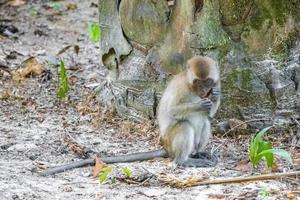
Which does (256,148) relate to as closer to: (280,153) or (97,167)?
(280,153)

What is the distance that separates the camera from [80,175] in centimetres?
696

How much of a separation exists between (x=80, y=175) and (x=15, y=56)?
14.7 ft

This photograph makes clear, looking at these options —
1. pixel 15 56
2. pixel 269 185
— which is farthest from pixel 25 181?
pixel 15 56

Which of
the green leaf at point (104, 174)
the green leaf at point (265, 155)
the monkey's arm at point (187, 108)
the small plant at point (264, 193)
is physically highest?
the monkey's arm at point (187, 108)

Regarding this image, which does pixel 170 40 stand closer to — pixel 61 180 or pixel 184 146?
pixel 184 146

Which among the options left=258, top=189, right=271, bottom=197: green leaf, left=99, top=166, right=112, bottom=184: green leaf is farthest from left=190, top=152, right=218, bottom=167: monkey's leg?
left=99, top=166, right=112, bottom=184: green leaf

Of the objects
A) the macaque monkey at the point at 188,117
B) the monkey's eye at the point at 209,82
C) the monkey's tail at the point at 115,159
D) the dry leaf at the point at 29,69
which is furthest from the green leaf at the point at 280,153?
the dry leaf at the point at 29,69

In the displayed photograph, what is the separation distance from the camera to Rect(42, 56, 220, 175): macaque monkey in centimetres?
709

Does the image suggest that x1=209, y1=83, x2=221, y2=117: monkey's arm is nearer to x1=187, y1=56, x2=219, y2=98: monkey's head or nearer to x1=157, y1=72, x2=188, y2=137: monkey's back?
x1=187, y1=56, x2=219, y2=98: monkey's head

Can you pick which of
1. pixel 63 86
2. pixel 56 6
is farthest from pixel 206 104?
pixel 56 6

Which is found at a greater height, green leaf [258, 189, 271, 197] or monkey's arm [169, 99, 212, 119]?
monkey's arm [169, 99, 212, 119]

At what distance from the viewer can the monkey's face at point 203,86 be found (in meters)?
7.08

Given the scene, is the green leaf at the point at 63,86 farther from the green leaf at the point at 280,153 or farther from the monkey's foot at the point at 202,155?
the green leaf at the point at 280,153

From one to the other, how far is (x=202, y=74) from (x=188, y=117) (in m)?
0.53
